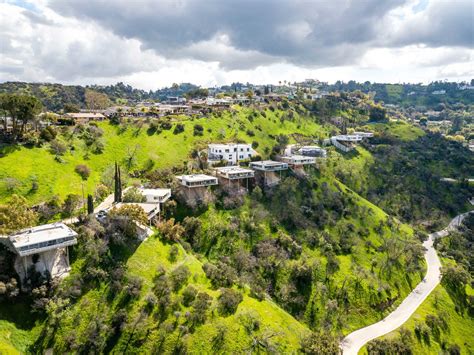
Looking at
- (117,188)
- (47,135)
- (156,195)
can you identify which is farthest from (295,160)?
(47,135)

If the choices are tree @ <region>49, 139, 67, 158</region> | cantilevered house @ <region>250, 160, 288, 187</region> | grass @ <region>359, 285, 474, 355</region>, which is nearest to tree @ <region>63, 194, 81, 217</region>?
tree @ <region>49, 139, 67, 158</region>

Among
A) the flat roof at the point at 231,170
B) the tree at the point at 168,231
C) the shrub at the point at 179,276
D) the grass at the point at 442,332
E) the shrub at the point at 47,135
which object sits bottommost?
the grass at the point at 442,332

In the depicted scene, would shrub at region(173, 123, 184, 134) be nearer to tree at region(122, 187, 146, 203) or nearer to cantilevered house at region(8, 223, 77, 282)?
tree at region(122, 187, 146, 203)

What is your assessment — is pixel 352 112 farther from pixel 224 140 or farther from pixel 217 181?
pixel 217 181

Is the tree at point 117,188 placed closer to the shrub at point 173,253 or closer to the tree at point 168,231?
the tree at point 168,231

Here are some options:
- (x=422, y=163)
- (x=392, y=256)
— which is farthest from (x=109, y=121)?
(x=422, y=163)

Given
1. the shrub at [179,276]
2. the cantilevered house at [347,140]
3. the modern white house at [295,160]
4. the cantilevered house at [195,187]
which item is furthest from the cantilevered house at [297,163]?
the shrub at [179,276]

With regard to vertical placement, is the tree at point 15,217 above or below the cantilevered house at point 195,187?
above

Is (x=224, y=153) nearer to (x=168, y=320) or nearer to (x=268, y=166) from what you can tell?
(x=268, y=166)
